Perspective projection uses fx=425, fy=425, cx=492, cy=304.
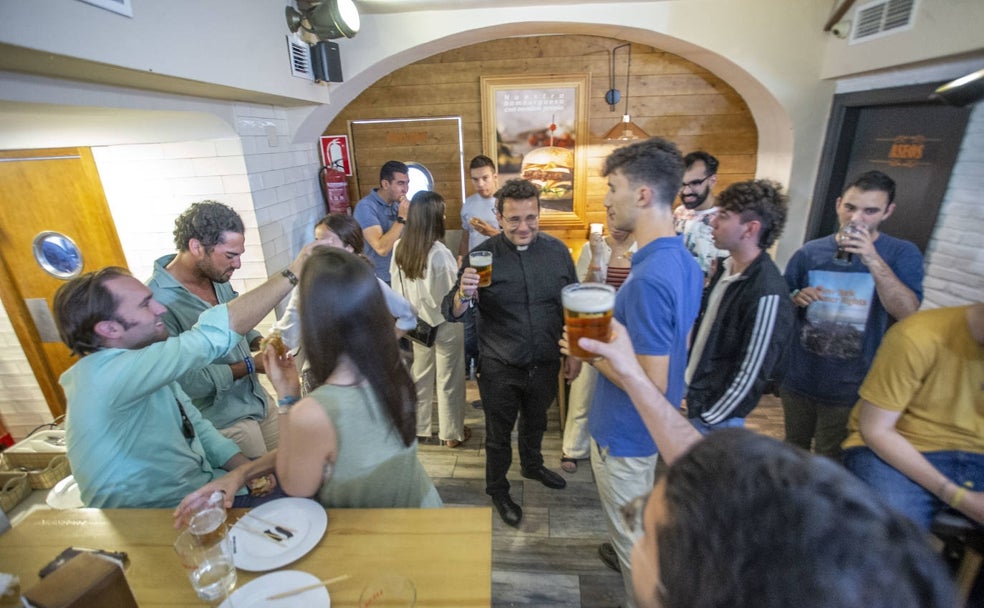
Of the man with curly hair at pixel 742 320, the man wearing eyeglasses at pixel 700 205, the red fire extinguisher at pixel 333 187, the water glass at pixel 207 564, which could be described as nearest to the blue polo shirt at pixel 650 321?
the man with curly hair at pixel 742 320

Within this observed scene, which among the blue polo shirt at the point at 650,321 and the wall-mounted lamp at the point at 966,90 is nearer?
the blue polo shirt at the point at 650,321

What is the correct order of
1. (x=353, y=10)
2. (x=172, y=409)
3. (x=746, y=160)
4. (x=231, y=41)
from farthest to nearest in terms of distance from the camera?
(x=746, y=160) → (x=353, y=10) → (x=231, y=41) → (x=172, y=409)

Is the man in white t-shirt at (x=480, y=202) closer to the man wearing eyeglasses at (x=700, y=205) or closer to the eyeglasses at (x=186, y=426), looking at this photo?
the man wearing eyeglasses at (x=700, y=205)

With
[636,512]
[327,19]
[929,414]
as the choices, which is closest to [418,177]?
[327,19]

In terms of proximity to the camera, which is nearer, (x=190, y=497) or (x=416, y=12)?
(x=190, y=497)

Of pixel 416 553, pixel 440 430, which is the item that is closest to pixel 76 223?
pixel 440 430

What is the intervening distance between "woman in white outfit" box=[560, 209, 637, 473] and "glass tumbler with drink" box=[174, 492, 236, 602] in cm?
207

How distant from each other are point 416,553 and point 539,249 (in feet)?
4.97

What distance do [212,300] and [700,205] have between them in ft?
10.0

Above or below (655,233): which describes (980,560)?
below

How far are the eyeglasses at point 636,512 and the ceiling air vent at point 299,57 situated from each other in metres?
3.60

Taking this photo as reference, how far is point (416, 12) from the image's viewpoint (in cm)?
366

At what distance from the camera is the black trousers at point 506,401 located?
2309mm

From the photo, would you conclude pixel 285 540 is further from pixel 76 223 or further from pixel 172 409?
pixel 76 223
